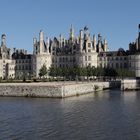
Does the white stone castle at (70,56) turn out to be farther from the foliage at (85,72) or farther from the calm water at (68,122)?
the calm water at (68,122)

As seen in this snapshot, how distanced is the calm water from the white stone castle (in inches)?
2449

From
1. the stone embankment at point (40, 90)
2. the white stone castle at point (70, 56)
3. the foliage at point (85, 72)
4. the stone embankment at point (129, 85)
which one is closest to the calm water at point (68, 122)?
the stone embankment at point (40, 90)

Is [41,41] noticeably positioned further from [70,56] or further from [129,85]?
[129,85]

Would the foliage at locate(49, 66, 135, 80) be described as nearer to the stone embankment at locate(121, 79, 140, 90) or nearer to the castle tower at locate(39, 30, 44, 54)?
the castle tower at locate(39, 30, 44, 54)

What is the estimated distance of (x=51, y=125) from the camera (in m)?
27.1

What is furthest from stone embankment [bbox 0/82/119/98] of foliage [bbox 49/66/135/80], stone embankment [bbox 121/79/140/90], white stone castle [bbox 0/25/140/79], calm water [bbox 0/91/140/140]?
white stone castle [bbox 0/25/140/79]

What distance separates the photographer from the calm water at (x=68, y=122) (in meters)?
24.0

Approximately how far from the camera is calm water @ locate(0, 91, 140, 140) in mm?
23973

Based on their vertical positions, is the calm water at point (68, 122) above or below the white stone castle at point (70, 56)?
below

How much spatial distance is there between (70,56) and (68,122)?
76248 mm

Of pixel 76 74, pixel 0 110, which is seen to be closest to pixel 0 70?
pixel 76 74

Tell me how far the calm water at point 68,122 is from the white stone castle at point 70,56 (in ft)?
204

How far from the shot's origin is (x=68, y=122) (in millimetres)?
28375

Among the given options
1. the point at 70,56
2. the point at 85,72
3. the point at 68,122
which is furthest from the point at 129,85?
the point at 68,122
